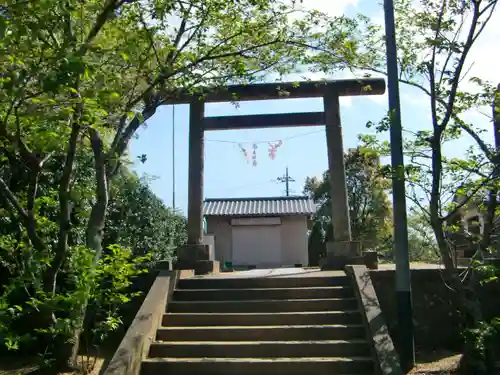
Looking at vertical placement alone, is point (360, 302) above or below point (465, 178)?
below

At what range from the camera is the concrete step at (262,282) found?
9234mm

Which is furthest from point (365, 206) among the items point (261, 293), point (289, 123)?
point (261, 293)

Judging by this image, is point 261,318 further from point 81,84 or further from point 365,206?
point 365,206

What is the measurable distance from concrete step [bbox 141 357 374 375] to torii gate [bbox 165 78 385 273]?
427 centimetres

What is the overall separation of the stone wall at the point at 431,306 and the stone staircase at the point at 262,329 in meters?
0.72

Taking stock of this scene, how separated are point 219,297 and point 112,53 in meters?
4.97

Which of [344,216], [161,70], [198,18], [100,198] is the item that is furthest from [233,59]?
[344,216]

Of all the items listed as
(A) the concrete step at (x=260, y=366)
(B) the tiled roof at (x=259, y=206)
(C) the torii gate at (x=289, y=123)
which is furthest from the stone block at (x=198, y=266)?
(B) the tiled roof at (x=259, y=206)

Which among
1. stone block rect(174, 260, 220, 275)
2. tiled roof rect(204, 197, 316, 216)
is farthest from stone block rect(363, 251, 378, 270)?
tiled roof rect(204, 197, 316, 216)

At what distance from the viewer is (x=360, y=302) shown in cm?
830

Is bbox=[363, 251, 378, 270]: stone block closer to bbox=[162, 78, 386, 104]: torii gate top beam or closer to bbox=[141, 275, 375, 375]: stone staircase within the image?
bbox=[141, 275, 375, 375]: stone staircase

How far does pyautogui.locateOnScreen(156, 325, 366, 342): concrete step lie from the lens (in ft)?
25.5

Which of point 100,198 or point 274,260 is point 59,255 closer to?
point 100,198

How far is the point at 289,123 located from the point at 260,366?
6.49m
